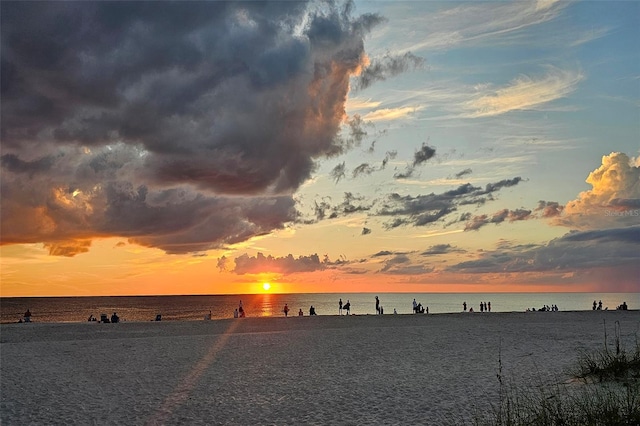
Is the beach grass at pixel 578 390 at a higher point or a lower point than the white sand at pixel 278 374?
higher

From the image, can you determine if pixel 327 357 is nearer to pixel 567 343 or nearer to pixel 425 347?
pixel 425 347

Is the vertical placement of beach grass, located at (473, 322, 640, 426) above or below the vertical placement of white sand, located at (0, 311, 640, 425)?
above

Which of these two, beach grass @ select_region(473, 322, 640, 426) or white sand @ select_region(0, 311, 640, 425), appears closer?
beach grass @ select_region(473, 322, 640, 426)

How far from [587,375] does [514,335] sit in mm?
14457

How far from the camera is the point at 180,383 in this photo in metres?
16.1

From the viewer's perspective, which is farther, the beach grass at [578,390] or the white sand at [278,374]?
the white sand at [278,374]

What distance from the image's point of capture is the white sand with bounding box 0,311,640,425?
40.3 ft

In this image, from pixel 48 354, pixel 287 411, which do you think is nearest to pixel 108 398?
pixel 287 411

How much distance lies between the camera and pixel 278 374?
17.3 metres

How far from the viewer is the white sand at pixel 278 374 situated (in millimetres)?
12297

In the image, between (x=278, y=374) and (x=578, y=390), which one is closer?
(x=578, y=390)

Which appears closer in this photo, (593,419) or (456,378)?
(593,419)

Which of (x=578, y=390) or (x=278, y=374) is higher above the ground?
(x=578, y=390)

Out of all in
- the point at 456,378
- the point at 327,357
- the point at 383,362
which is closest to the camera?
the point at 456,378
